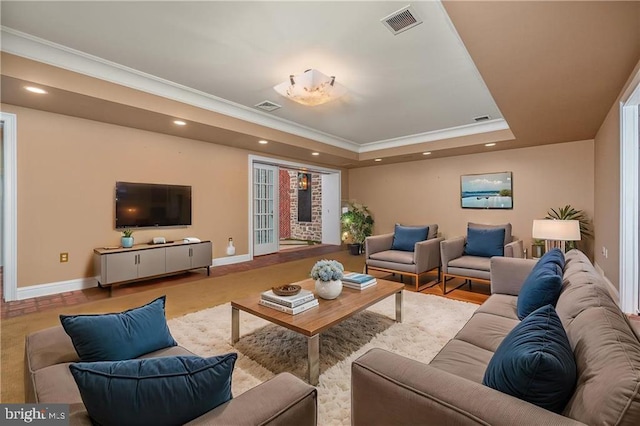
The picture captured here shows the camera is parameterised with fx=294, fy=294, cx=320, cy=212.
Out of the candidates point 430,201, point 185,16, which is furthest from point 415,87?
point 430,201

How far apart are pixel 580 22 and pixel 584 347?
193cm

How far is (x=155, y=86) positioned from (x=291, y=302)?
300 centimetres

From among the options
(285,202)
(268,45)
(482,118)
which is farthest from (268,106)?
(285,202)

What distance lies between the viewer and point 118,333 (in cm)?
131

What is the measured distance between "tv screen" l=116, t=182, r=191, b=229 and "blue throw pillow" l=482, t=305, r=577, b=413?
185 inches

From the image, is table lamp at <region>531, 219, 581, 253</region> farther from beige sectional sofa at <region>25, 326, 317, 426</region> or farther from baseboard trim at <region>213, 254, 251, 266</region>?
baseboard trim at <region>213, 254, 251, 266</region>

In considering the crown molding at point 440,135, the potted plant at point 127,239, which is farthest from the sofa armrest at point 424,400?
the crown molding at point 440,135

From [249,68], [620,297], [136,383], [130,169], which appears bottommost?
[620,297]

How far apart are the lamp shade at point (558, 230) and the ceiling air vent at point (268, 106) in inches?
148

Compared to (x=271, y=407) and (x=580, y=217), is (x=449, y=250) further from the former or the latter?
(x=271, y=407)

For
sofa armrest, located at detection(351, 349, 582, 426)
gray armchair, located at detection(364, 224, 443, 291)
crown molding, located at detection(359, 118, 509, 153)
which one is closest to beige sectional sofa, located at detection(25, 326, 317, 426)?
sofa armrest, located at detection(351, 349, 582, 426)

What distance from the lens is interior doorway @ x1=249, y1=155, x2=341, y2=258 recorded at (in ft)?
21.4

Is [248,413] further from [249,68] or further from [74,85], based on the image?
[74,85]

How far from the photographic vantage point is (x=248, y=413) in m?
0.84
